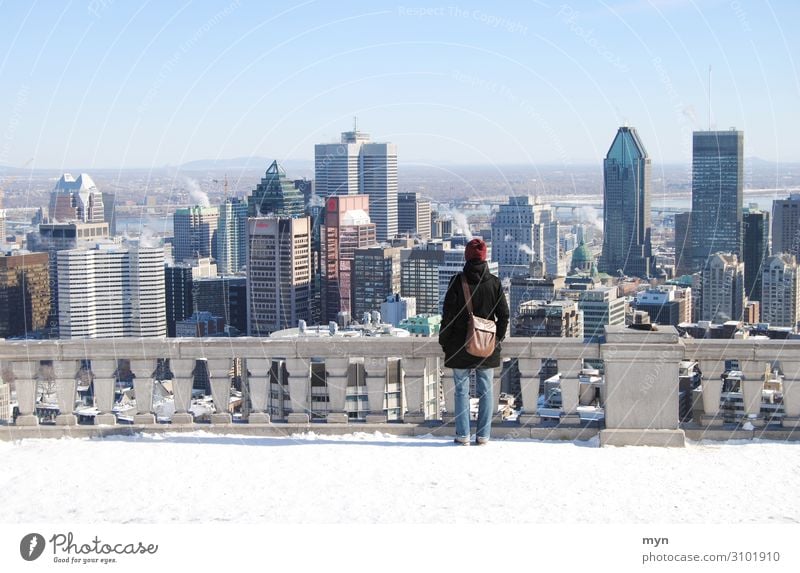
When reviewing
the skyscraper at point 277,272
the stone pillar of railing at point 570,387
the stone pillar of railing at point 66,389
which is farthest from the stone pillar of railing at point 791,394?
the skyscraper at point 277,272

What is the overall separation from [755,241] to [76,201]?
49.4 metres

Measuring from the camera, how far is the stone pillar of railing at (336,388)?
8.23 meters

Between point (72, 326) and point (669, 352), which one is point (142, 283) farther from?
point (669, 352)

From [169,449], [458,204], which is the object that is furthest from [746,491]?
[458,204]

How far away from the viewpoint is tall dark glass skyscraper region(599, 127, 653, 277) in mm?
76750

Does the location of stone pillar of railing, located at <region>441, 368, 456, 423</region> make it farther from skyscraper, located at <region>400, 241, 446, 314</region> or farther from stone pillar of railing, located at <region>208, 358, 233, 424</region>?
skyscraper, located at <region>400, 241, 446, 314</region>

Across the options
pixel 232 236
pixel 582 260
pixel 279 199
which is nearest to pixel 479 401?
pixel 582 260

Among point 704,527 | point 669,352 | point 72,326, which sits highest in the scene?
point 669,352

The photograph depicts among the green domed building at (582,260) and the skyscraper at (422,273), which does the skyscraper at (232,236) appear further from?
the green domed building at (582,260)

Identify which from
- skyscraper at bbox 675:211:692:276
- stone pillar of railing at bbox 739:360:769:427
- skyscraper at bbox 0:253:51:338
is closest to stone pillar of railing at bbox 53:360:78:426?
stone pillar of railing at bbox 739:360:769:427

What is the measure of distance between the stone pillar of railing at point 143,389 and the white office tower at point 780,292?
6068cm

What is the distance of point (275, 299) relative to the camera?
8012 cm

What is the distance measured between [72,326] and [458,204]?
23962 millimetres

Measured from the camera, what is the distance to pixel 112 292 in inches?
2798
